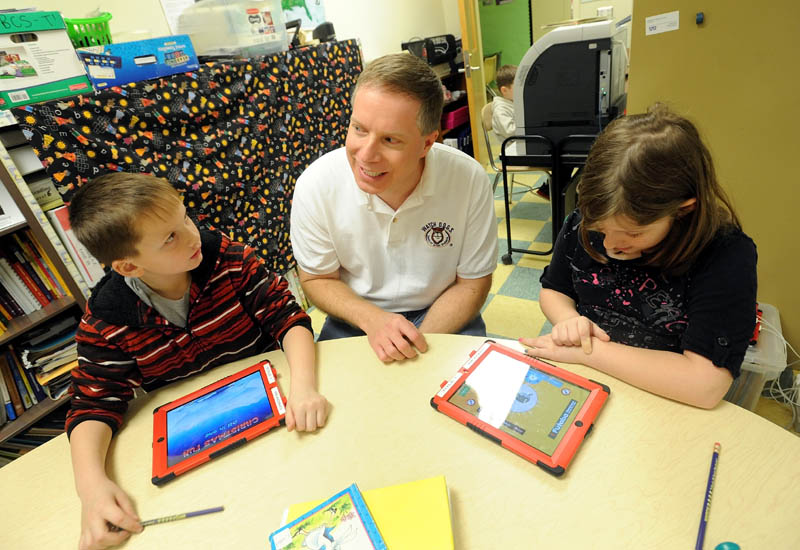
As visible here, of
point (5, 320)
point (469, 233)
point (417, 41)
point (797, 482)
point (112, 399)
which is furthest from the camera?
point (417, 41)

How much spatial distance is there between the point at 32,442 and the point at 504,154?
254 cm

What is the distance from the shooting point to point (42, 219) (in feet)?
5.13

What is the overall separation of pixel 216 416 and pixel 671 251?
0.96 m

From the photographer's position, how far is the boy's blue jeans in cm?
141

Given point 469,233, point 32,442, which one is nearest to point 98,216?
point 469,233

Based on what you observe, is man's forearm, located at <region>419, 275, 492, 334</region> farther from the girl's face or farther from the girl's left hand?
the girl's face

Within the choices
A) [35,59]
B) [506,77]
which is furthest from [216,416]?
[506,77]

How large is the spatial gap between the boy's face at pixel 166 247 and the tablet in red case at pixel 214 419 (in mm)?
294

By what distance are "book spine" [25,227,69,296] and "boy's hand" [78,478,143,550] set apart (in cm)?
129

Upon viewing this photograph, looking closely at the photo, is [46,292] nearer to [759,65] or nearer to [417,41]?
[759,65]

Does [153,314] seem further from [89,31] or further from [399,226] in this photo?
[89,31]

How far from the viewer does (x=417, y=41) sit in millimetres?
3695

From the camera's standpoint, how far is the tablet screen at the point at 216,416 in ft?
2.65

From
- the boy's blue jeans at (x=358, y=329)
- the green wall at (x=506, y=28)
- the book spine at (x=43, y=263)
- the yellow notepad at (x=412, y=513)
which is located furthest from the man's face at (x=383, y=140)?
the green wall at (x=506, y=28)
